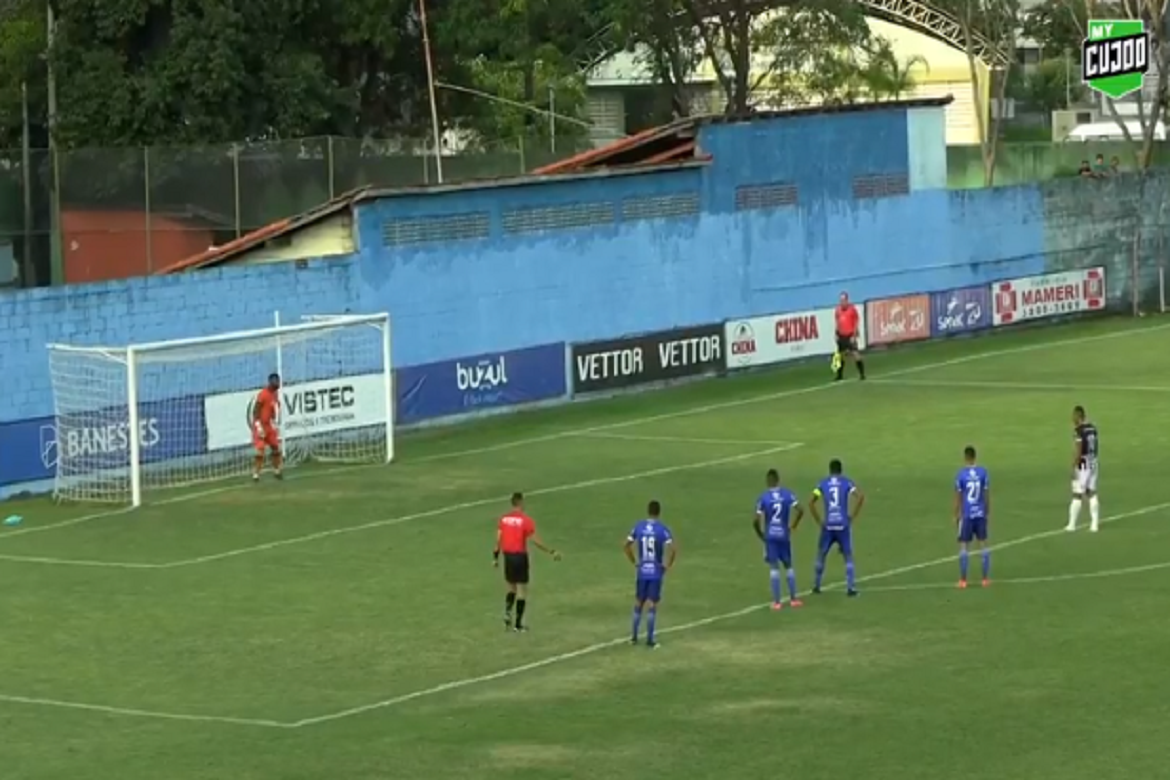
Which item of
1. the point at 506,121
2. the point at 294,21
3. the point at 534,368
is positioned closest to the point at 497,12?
the point at 506,121

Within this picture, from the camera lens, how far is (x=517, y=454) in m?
45.2

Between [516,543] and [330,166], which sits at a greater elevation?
[330,166]

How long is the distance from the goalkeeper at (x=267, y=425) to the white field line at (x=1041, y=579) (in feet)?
47.0

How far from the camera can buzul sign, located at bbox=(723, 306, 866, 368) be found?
56.6 m

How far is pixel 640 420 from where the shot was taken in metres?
49.6

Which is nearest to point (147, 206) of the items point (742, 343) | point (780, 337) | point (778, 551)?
point (742, 343)

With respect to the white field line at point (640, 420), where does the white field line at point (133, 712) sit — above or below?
below

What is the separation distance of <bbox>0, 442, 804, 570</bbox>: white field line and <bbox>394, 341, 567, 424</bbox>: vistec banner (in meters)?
7.56

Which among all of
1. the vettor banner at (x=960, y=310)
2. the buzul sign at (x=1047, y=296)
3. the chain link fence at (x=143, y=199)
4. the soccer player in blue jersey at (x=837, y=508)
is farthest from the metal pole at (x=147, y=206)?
the soccer player in blue jersey at (x=837, y=508)

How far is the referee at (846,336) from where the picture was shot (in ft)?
176

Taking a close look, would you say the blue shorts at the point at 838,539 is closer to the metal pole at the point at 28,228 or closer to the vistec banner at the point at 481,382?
the vistec banner at the point at 481,382

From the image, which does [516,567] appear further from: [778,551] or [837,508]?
[837,508]

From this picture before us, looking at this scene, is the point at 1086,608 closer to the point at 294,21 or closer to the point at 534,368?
the point at 534,368

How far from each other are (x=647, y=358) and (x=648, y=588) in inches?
1073
